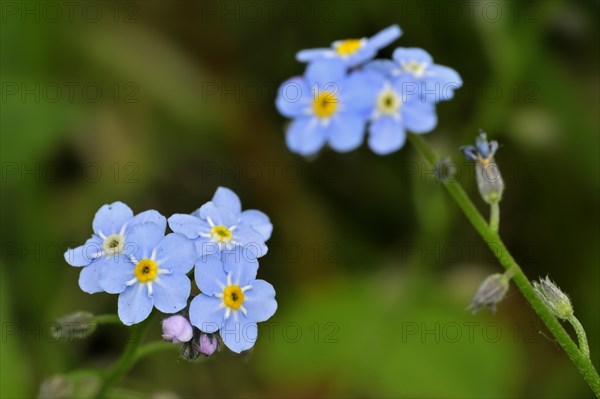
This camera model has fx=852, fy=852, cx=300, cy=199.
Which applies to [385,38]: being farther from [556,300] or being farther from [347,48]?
[556,300]

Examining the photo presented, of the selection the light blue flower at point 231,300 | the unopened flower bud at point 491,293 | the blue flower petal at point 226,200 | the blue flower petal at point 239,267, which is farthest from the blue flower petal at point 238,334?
the unopened flower bud at point 491,293

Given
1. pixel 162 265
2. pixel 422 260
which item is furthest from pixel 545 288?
pixel 422 260

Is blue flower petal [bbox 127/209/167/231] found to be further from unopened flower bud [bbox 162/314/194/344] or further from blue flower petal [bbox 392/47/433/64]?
blue flower petal [bbox 392/47/433/64]

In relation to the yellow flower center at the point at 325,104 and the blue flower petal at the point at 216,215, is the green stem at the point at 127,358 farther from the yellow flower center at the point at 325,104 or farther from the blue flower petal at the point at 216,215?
the yellow flower center at the point at 325,104

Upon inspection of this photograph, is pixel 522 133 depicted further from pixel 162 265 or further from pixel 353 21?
pixel 162 265

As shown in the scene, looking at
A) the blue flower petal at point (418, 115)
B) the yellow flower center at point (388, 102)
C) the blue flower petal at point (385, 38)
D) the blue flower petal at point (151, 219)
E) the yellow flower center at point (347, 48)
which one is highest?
the blue flower petal at point (385, 38)

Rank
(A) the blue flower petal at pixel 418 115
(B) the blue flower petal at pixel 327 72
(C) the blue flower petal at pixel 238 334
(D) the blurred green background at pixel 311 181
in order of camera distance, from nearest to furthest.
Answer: (C) the blue flower petal at pixel 238 334 → (A) the blue flower petal at pixel 418 115 → (B) the blue flower petal at pixel 327 72 → (D) the blurred green background at pixel 311 181
